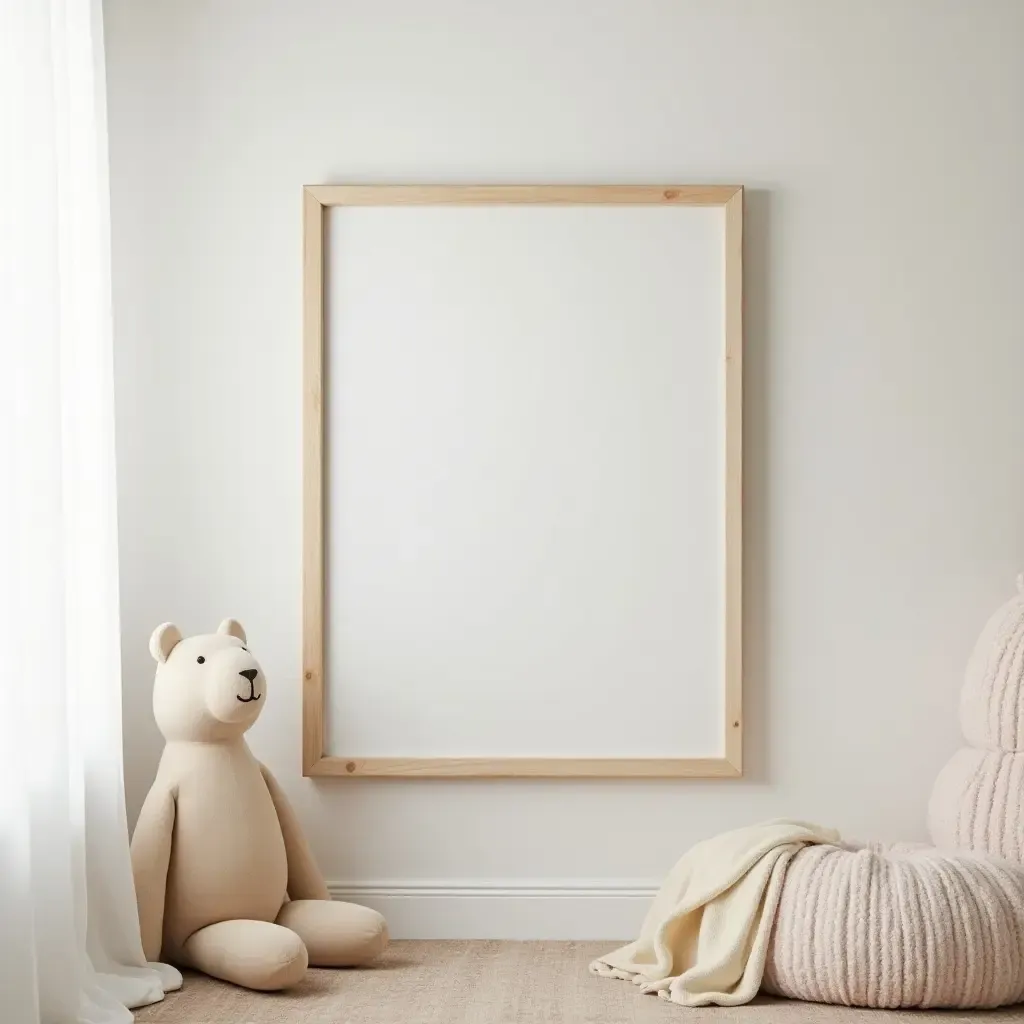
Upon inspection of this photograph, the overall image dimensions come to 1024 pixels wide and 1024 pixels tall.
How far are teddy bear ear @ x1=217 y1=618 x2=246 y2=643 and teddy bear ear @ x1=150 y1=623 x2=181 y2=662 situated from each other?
98 mm

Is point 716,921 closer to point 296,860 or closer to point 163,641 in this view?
point 296,860

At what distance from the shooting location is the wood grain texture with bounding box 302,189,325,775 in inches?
111

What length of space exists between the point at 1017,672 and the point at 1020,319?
820 millimetres

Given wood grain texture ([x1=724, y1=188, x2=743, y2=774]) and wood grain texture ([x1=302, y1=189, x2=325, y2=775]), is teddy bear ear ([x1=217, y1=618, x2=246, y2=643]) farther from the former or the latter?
wood grain texture ([x1=724, y1=188, x2=743, y2=774])

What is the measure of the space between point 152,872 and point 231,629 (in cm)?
51

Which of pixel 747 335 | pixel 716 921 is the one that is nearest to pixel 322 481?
pixel 747 335

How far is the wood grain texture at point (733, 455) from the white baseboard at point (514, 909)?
1.39 feet

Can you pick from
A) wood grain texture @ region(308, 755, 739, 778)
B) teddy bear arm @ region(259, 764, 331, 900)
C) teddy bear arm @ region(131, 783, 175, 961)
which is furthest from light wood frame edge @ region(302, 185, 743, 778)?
teddy bear arm @ region(131, 783, 175, 961)

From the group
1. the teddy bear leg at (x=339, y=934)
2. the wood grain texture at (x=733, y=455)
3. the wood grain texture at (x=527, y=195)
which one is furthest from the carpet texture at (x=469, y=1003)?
the wood grain texture at (x=527, y=195)

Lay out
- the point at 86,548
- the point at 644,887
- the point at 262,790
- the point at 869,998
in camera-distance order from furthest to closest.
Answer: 1. the point at 644,887
2. the point at 262,790
3. the point at 86,548
4. the point at 869,998

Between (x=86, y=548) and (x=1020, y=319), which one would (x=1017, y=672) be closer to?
(x=1020, y=319)

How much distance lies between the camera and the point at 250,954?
2.34 meters

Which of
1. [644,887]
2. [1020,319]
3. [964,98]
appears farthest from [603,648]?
[964,98]

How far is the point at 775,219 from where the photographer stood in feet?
9.30
